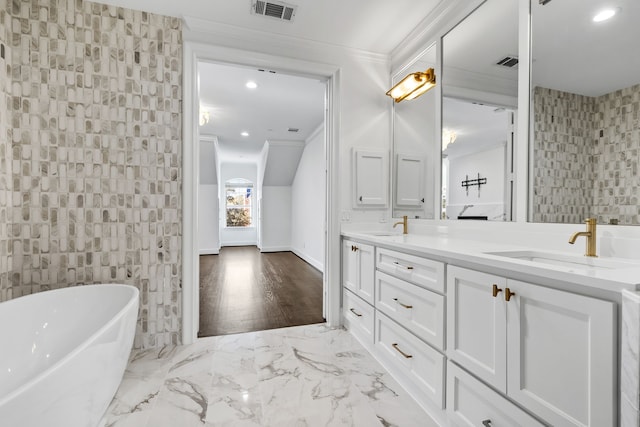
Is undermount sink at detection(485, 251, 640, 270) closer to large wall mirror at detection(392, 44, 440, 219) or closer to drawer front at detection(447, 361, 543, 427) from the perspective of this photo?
drawer front at detection(447, 361, 543, 427)

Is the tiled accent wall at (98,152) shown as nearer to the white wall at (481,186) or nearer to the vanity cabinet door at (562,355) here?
the white wall at (481,186)

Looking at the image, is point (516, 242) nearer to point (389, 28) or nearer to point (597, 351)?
point (597, 351)

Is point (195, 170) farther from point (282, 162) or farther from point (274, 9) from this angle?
point (282, 162)

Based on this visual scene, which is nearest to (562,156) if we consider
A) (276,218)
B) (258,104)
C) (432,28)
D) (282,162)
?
(432,28)

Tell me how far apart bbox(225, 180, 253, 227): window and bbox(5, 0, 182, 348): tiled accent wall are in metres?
7.01

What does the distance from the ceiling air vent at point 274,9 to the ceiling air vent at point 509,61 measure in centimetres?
146

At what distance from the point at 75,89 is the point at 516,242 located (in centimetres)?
303

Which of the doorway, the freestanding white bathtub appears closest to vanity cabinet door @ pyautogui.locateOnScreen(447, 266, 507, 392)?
the doorway

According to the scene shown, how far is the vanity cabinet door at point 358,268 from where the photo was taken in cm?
215

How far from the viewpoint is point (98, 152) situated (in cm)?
210

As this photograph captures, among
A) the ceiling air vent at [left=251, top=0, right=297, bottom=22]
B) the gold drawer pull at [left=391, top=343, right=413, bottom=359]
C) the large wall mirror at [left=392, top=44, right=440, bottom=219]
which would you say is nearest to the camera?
the gold drawer pull at [left=391, top=343, right=413, bottom=359]

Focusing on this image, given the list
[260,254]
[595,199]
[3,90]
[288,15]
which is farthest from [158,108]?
[260,254]

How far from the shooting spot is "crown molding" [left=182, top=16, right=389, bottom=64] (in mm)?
2260

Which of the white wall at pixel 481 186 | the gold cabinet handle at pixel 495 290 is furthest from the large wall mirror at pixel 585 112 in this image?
the gold cabinet handle at pixel 495 290
